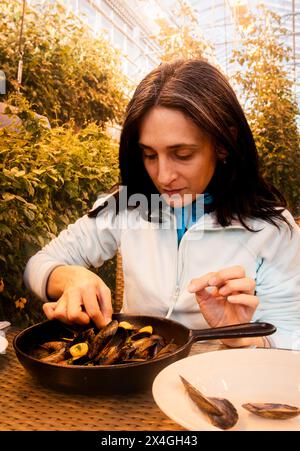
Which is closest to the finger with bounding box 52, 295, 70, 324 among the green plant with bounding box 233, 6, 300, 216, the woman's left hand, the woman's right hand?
the woman's right hand

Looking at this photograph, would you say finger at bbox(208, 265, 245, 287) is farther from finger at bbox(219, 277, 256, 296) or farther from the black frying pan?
the black frying pan

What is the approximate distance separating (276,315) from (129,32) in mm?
2581

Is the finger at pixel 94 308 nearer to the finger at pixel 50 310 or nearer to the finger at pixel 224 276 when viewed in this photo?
the finger at pixel 50 310

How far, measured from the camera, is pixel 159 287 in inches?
53.6

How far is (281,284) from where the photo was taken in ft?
4.03

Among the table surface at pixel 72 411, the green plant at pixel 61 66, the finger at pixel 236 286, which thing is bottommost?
the table surface at pixel 72 411

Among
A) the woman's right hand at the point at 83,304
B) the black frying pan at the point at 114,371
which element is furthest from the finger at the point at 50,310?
the black frying pan at the point at 114,371

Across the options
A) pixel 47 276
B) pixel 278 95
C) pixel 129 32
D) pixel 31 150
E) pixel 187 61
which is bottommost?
pixel 47 276

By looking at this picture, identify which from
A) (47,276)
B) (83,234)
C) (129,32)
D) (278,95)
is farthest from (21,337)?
(278,95)

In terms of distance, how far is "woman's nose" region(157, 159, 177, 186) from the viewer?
1.17 meters

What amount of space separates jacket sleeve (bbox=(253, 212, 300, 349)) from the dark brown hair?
0.06 meters

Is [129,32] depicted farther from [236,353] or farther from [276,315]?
[236,353]
